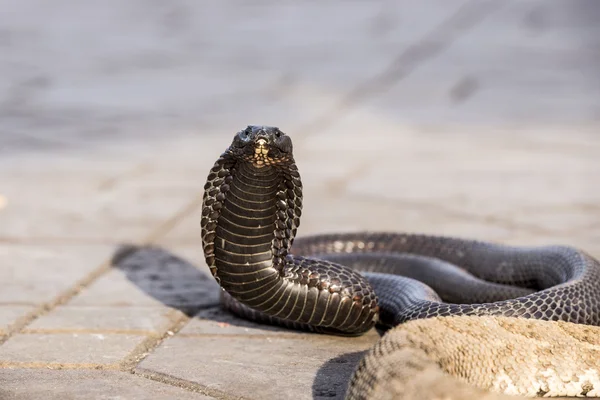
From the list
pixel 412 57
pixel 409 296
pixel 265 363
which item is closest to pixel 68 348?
pixel 265 363

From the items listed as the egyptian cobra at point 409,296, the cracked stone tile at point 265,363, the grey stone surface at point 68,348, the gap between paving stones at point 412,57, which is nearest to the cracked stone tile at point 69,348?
the grey stone surface at point 68,348

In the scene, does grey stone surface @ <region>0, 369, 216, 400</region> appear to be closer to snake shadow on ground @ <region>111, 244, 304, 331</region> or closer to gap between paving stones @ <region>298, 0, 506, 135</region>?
snake shadow on ground @ <region>111, 244, 304, 331</region>

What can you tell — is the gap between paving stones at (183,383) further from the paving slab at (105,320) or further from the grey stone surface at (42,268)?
the grey stone surface at (42,268)

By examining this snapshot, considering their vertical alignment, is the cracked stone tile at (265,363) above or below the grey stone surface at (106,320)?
below

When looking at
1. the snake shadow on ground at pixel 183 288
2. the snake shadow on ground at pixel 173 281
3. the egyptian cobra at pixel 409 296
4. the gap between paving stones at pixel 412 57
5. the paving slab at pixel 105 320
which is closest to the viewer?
the egyptian cobra at pixel 409 296

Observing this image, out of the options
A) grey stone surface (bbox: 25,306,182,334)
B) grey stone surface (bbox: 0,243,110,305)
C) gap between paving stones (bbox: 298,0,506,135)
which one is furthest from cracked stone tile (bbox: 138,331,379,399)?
gap between paving stones (bbox: 298,0,506,135)

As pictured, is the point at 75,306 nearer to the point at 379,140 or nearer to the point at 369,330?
the point at 369,330

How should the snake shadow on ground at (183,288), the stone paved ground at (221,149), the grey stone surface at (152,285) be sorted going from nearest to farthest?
the snake shadow on ground at (183,288) → the stone paved ground at (221,149) → the grey stone surface at (152,285)
